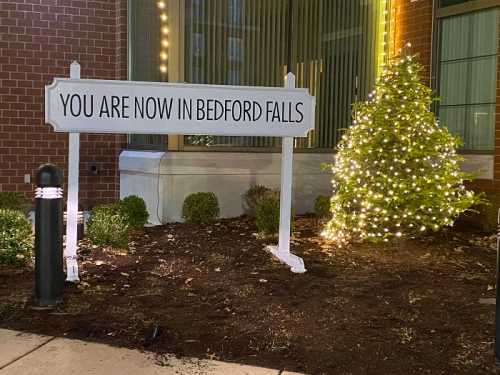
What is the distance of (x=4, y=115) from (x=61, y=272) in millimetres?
4998

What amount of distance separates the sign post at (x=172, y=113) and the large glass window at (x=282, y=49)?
7.11ft

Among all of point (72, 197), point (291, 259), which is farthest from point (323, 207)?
point (72, 197)

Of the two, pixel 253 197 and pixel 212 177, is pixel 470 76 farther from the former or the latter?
pixel 212 177

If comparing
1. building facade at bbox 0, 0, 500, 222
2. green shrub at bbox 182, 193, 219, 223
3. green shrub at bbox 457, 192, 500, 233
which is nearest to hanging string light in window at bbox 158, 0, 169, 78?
building facade at bbox 0, 0, 500, 222

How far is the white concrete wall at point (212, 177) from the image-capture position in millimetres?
7801

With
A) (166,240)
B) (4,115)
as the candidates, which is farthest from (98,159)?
(166,240)

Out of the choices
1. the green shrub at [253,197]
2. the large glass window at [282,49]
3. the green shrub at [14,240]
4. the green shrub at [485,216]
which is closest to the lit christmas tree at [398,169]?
the green shrub at [485,216]

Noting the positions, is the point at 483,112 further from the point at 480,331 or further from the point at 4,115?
the point at 4,115

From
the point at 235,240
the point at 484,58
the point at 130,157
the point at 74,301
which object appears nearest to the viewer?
the point at 74,301

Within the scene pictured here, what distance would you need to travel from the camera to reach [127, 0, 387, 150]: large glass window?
8.09m

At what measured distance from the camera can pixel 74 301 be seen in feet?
15.8

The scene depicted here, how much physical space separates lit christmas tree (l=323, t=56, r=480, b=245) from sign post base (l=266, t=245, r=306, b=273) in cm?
77

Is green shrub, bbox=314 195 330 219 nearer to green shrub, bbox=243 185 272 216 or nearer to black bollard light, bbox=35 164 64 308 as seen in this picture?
green shrub, bbox=243 185 272 216

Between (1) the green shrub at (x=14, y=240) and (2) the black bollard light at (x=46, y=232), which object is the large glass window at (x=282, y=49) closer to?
(1) the green shrub at (x=14, y=240)
